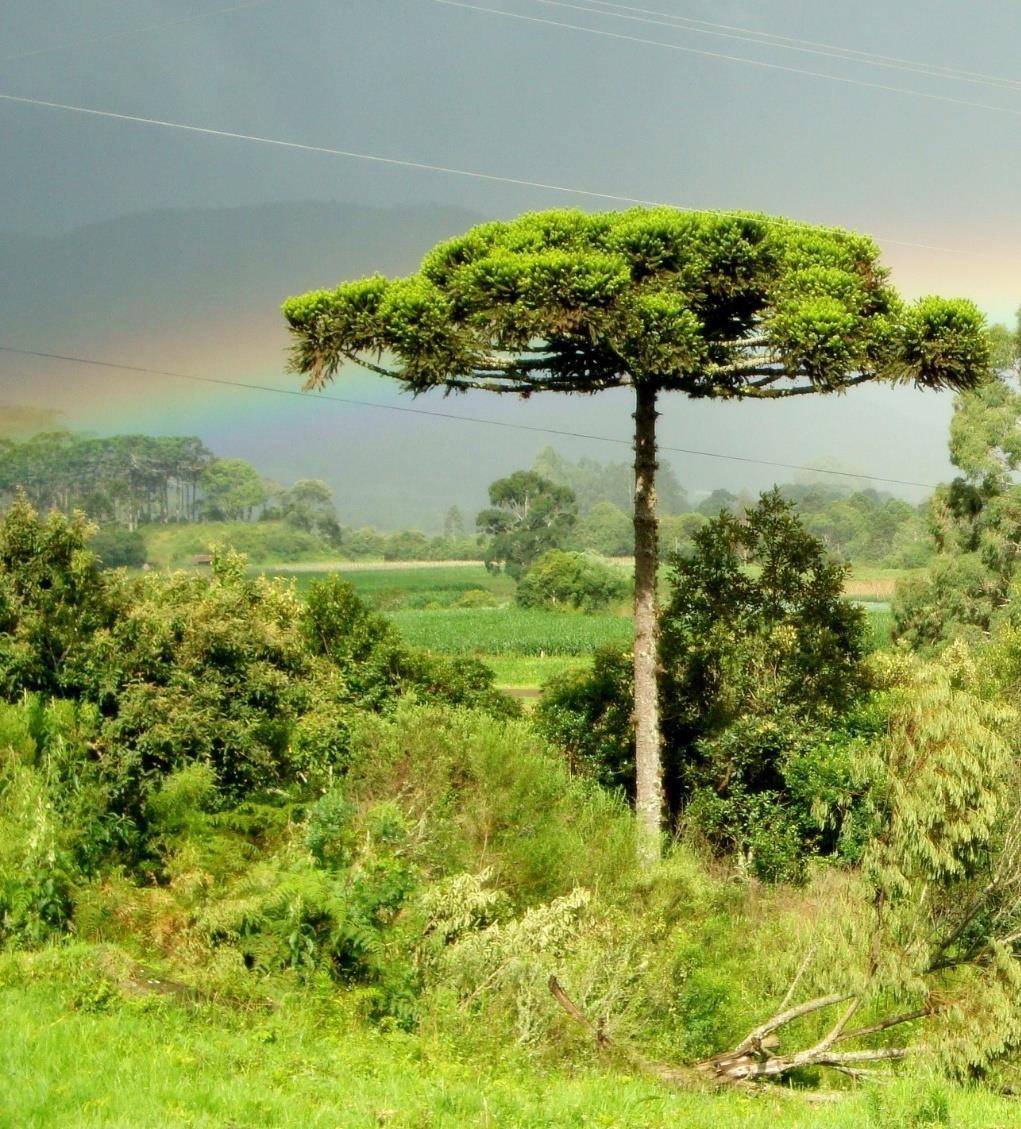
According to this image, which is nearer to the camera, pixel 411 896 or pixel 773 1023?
pixel 773 1023

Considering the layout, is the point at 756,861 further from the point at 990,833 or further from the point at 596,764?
the point at 990,833

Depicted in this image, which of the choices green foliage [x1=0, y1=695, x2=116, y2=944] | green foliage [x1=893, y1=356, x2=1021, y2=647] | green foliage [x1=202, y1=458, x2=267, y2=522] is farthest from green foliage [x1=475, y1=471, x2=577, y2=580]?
green foliage [x1=0, y1=695, x2=116, y2=944]

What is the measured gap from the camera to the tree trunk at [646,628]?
1748 cm

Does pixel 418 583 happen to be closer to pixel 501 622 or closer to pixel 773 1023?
pixel 501 622

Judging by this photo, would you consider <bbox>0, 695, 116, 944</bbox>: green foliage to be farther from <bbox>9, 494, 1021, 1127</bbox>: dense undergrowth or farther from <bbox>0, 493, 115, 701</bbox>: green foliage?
<bbox>0, 493, 115, 701</bbox>: green foliage

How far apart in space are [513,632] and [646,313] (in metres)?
46.3

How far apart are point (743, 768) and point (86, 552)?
31.2 feet

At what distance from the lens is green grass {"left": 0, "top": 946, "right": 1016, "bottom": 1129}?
7605 mm

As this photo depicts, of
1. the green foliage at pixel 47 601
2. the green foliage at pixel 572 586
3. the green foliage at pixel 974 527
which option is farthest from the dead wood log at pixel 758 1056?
the green foliage at pixel 572 586

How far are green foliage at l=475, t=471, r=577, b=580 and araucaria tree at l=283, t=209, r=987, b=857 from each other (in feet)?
305

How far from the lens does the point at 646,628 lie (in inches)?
697

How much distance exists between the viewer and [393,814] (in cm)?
1234

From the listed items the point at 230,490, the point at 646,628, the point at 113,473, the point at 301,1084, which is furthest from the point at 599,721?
the point at 230,490

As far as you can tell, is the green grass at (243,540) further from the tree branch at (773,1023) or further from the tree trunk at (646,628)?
the tree branch at (773,1023)
